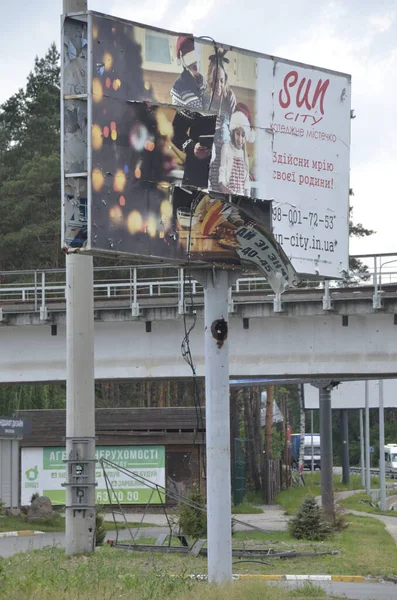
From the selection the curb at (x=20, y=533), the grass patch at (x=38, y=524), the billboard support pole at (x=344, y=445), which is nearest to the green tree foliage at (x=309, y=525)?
the grass patch at (x=38, y=524)

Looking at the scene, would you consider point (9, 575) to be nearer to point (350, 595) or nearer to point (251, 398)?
point (350, 595)

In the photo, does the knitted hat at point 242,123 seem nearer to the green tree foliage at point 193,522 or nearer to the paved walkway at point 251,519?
the green tree foliage at point 193,522

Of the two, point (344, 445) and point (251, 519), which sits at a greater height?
point (344, 445)

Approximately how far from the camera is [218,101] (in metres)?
15.3

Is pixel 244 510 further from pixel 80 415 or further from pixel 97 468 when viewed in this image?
pixel 80 415

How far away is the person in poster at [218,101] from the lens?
15.3 metres

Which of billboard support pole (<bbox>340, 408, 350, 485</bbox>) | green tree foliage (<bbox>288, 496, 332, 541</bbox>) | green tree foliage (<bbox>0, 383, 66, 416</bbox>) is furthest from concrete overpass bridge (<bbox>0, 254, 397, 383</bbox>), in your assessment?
billboard support pole (<bbox>340, 408, 350, 485</bbox>)

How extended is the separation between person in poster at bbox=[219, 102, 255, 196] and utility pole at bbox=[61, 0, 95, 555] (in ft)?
19.7

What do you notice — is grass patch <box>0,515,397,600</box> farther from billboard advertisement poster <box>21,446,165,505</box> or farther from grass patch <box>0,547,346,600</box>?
billboard advertisement poster <box>21,446,165,505</box>

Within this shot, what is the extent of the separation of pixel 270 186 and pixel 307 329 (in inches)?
545

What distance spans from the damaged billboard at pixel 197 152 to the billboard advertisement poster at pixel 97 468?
2660 centimetres

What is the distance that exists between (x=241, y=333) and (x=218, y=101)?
49.3ft

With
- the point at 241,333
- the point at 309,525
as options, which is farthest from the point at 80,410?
the point at 241,333

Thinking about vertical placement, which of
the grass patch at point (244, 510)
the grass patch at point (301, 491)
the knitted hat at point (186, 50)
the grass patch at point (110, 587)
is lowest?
the grass patch at point (301, 491)
